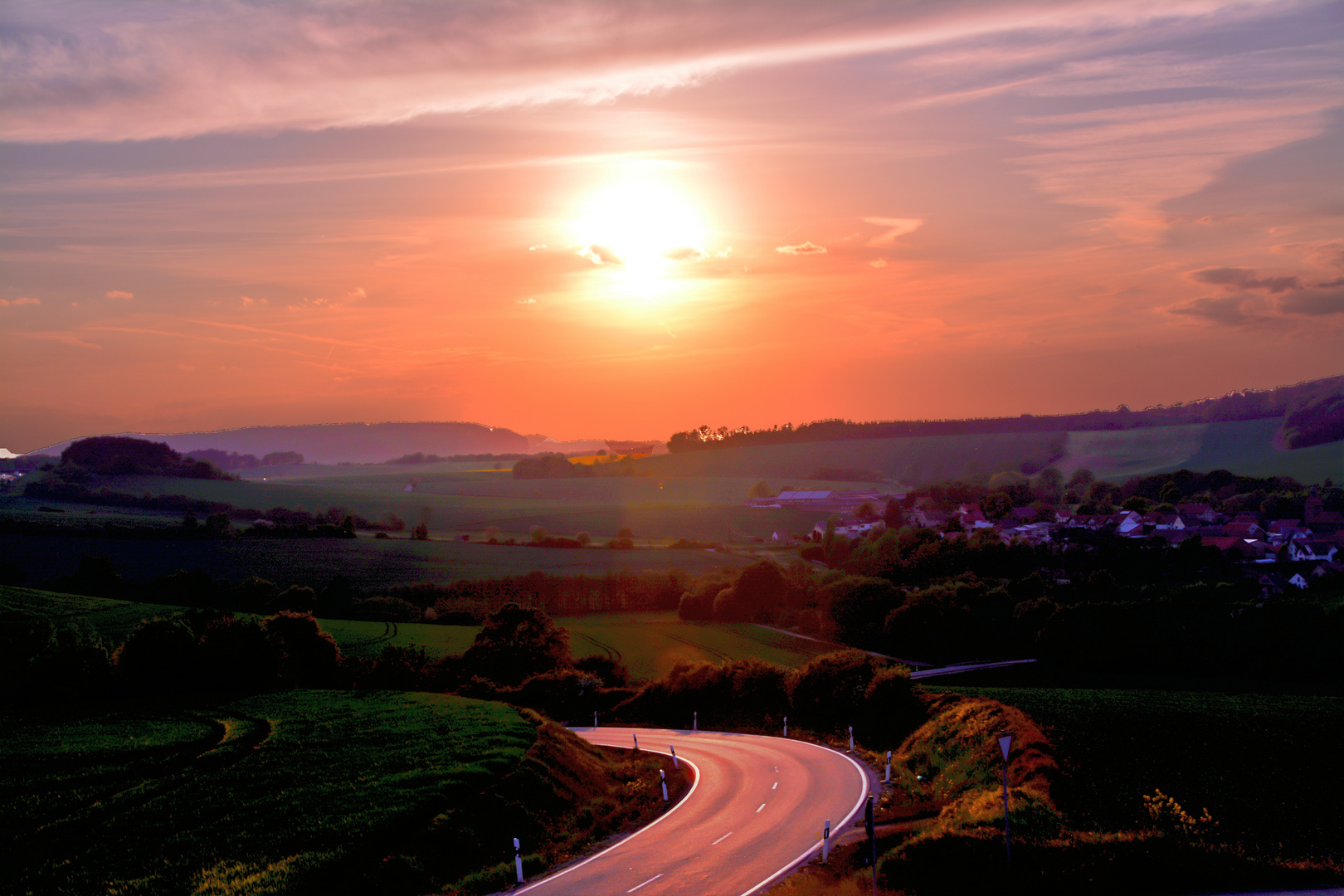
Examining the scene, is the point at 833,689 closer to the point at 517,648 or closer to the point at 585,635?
the point at 517,648

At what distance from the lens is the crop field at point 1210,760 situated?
78.8 feet

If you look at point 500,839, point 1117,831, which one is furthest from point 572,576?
point 1117,831

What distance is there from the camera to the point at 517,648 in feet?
192

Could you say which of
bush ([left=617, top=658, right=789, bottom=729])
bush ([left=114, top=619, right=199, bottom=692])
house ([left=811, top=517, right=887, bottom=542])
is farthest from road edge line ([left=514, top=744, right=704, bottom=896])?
house ([left=811, top=517, right=887, bottom=542])

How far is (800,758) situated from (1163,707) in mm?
18490

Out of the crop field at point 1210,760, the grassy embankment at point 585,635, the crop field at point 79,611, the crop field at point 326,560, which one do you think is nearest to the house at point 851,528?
the crop field at point 326,560

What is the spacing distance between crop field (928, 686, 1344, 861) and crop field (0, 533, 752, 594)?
4983cm

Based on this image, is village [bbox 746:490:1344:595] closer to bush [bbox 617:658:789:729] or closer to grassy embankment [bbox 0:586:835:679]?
grassy embankment [bbox 0:586:835:679]

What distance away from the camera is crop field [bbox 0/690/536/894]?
2133cm

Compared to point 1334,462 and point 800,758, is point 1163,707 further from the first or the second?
point 1334,462

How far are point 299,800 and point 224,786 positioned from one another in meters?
3.31

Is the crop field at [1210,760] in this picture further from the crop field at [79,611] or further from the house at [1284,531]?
the crop field at [79,611]

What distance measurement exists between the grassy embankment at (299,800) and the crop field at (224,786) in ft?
0.22

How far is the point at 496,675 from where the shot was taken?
57719mm
